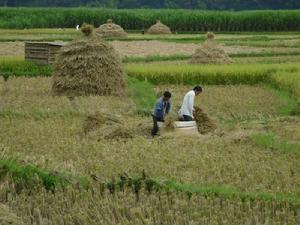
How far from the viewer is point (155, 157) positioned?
38.6 ft

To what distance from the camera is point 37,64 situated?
25312mm

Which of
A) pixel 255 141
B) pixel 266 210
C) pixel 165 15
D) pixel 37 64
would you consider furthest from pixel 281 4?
pixel 266 210

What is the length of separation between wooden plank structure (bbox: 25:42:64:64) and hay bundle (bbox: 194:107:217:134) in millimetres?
11020

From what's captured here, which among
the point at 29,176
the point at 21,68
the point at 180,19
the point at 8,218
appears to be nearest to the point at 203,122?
the point at 29,176

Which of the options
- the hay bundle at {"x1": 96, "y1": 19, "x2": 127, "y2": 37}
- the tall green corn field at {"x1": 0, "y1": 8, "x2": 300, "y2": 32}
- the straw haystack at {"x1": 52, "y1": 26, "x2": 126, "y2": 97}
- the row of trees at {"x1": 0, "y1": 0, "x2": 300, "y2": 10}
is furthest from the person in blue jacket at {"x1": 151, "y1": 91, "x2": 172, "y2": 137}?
the row of trees at {"x1": 0, "y1": 0, "x2": 300, "y2": 10}

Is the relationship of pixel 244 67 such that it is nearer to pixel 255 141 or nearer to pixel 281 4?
pixel 255 141

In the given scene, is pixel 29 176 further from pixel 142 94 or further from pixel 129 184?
pixel 142 94

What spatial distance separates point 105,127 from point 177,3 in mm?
72944

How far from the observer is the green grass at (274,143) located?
40.9 ft

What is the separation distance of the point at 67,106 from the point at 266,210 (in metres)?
9.76

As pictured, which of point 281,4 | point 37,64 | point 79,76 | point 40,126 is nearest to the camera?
point 40,126

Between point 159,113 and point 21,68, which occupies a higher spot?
point 159,113

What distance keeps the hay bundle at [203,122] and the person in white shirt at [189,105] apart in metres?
0.29

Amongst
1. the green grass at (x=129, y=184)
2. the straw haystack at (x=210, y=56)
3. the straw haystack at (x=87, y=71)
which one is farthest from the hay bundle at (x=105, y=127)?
the straw haystack at (x=210, y=56)
